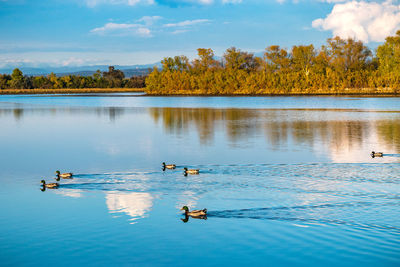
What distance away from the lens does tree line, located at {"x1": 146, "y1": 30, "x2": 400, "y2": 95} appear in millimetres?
108938

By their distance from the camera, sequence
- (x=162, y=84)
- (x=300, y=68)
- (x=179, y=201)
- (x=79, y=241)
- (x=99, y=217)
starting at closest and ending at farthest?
(x=79, y=241)
(x=99, y=217)
(x=179, y=201)
(x=300, y=68)
(x=162, y=84)

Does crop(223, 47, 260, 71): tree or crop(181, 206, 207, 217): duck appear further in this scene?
crop(223, 47, 260, 71): tree

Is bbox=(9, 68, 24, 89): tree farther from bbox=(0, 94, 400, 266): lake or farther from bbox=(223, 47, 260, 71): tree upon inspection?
bbox=(0, 94, 400, 266): lake

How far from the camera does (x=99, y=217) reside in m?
12.3

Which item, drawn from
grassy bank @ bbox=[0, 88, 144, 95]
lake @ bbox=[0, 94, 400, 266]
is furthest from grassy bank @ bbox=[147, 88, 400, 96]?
lake @ bbox=[0, 94, 400, 266]

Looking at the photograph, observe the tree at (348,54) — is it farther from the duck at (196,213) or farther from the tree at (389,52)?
the duck at (196,213)

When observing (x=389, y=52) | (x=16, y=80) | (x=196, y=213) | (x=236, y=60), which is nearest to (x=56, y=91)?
(x=16, y=80)

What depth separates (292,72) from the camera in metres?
126

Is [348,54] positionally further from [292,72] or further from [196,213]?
[196,213]

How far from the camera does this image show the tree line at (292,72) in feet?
357

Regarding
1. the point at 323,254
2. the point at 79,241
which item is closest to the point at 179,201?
the point at 79,241

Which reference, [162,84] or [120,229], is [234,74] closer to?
[162,84]

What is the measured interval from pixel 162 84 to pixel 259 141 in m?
122

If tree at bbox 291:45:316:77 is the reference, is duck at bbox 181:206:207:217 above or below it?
below
